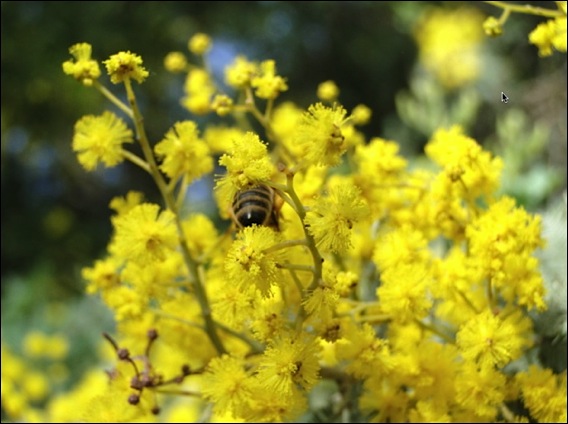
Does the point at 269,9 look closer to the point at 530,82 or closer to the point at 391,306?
the point at 530,82

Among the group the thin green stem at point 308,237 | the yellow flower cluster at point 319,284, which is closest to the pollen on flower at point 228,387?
the yellow flower cluster at point 319,284

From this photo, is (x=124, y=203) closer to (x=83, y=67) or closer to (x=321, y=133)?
(x=83, y=67)

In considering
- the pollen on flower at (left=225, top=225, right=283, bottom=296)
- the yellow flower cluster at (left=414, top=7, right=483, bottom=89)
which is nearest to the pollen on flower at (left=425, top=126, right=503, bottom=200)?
the pollen on flower at (left=225, top=225, right=283, bottom=296)

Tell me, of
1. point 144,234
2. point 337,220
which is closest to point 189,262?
point 144,234

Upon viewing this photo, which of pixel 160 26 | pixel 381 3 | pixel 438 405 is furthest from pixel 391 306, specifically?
pixel 160 26

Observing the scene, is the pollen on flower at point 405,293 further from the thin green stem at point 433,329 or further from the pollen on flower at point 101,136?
the pollen on flower at point 101,136

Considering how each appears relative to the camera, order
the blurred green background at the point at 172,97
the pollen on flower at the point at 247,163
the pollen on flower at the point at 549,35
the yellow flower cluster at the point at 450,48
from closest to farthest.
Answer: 1. the pollen on flower at the point at 247,163
2. the pollen on flower at the point at 549,35
3. the blurred green background at the point at 172,97
4. the yellow flower cluster at the point at 450,48
